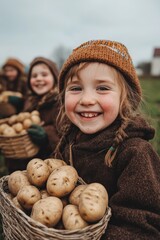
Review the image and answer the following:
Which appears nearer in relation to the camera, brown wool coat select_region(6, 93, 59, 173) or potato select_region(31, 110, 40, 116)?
brown wool coat select_region(6, 93, 59, 173)

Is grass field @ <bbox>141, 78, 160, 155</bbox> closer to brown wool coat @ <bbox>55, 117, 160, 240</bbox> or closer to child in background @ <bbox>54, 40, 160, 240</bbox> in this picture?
child in background @ <bbox>54, 40, 160, 240</bbox>

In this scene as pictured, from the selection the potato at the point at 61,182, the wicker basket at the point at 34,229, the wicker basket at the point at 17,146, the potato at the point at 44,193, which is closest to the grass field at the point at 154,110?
the potato at the point at 61,182

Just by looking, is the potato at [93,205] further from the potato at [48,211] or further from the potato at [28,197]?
the potato at [28,197]

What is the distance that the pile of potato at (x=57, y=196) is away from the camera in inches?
56.7

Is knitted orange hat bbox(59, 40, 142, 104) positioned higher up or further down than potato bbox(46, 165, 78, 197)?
higher up

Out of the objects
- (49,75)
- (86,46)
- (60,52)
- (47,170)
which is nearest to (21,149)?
(49,75)

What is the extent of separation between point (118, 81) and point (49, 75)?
88.0 inches

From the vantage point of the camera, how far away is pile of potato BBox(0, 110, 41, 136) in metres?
3.76

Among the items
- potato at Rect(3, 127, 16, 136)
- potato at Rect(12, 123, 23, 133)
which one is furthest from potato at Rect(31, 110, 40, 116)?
potato at Rect(3, 127, 16, 136)

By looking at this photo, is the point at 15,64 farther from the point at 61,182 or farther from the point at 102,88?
the point at 61,182

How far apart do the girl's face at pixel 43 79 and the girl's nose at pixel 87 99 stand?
2.20m

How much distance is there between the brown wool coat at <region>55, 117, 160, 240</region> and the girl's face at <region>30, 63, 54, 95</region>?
2.10 meters

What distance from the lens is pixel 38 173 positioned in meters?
1.75

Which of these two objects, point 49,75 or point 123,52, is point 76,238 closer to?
point 123,52
